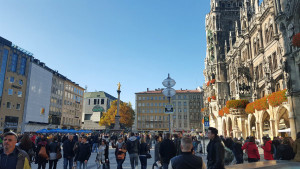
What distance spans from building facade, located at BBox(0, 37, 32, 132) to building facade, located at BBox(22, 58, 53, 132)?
1.18 metres

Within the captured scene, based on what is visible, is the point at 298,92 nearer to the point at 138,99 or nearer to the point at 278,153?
the point at 278,153

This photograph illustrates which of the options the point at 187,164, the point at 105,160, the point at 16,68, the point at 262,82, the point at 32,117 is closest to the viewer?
the point at 187,164

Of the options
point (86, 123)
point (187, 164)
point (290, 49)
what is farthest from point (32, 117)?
point (187, 164)

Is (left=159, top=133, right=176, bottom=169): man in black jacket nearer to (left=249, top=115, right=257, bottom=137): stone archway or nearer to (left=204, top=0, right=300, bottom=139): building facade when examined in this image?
(left=204, top=0, right=300, bottom=139): building facade

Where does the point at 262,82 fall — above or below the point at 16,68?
below

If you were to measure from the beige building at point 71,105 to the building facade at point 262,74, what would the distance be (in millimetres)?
48256

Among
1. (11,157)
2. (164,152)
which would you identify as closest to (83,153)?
(164,152)

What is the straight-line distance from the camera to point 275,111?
22.8m

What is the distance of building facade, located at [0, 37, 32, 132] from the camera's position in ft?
153

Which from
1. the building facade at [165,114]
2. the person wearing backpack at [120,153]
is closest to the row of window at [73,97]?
the building facade at [165,114]

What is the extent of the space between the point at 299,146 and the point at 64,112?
70.2m

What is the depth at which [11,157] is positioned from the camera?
3367mm

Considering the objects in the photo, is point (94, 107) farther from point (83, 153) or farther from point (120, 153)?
point (83, 153)

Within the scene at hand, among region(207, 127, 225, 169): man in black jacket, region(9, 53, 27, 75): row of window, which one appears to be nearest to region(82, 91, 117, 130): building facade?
region(9, 53, 27, 75): row of window
